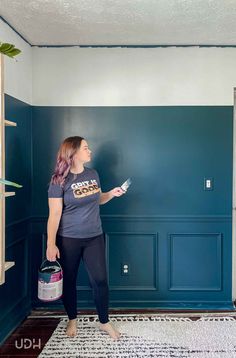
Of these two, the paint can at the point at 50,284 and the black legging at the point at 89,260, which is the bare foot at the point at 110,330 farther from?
the paint can at the point at 50,284

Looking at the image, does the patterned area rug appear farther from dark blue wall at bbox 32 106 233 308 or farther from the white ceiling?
the white ceiling

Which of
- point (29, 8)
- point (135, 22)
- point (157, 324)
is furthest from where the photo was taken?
point (157, 324)

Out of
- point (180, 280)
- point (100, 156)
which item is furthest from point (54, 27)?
point (180, 280)

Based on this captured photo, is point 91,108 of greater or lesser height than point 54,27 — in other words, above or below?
below

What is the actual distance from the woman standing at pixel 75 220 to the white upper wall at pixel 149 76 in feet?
2.64

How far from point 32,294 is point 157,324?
116 centimetres

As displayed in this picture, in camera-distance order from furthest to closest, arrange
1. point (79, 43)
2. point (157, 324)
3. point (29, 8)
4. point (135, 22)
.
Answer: point (79, 43)
point (157, 324)
point (135, 22)
point (29, 8)

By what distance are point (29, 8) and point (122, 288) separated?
7.85 feet

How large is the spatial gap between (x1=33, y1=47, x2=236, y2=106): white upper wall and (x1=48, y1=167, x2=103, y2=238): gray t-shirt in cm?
94

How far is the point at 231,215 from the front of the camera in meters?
2.84

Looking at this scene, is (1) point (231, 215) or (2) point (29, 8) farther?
(1) point (231, 215)

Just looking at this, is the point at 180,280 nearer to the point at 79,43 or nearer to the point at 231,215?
the point at 231,215

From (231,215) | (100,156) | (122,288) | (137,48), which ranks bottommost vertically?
(122,288)

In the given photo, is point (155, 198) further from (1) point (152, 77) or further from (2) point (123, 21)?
(2) point (123, 21)
